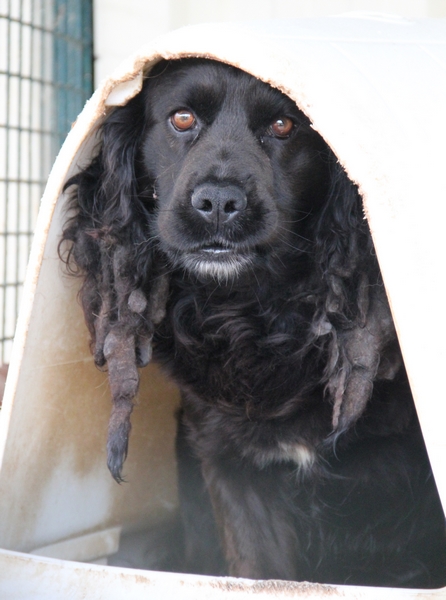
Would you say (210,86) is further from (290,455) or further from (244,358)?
(290,455)

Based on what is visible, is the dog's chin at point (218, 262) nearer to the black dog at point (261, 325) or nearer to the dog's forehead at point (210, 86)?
the black dog at point (261, 325)

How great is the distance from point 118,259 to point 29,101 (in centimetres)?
148

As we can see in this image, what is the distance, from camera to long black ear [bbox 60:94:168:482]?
1519mm

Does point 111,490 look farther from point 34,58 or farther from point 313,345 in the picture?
point 34,58

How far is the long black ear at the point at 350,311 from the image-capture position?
1407 mm

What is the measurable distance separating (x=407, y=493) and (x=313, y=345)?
1.28 ft

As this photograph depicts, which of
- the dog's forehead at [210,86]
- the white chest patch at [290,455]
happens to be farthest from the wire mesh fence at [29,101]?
the white chest patch at [290,455]

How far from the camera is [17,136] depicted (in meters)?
2.80

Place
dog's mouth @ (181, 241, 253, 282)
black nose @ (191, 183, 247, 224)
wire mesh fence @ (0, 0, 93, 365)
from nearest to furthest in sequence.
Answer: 1. black nose @ (191, 183, 247, 224)
2. dog's mouth @ (181, 241, 253, 282)
3. wire mesh fence @ (0, 0, 93, 365)

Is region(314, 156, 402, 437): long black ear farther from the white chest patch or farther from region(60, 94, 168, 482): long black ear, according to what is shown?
region(60, 94, 168, 482): long black ear

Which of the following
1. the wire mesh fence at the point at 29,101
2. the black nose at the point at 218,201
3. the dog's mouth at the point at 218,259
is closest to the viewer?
the black nose at the point at 218,201

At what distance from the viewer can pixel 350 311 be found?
1442mm

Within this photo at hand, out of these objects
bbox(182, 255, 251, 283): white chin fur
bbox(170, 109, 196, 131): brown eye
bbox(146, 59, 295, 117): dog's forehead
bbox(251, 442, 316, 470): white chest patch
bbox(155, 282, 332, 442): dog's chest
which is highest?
bbox(146, 59, 295, 117): dog's forehead

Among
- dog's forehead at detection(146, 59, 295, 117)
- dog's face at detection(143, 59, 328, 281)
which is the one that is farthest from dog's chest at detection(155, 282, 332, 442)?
dog's forehead at detection(146, 59, 295, 117)
